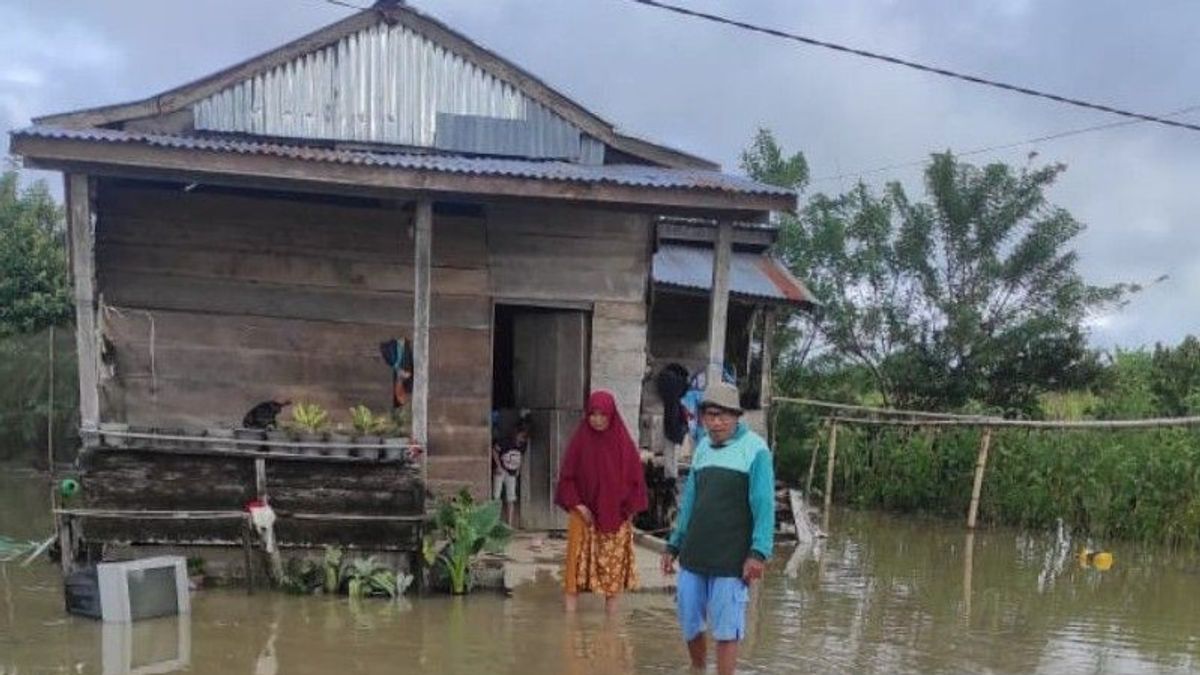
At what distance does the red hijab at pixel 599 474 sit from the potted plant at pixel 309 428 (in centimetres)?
190

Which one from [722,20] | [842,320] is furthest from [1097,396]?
[722,20]

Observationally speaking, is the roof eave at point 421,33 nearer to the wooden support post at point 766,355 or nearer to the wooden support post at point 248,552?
the wooden support post at point 248,552

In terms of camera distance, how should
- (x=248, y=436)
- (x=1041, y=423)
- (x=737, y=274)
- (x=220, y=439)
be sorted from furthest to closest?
(x=737, y=274), (x=1041, y=423), (x=248, y=436), (x=220, y=439)

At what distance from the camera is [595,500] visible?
29.3 ft

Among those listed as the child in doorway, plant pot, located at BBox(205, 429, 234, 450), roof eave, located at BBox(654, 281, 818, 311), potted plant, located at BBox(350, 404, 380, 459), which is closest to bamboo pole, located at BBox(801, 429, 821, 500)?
roof eave, located at BBox(654, 281, 818, 311)

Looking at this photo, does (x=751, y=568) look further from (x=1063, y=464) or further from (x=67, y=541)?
(x=1063, y=464)

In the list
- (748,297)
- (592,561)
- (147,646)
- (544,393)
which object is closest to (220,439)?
(147,646)

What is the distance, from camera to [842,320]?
2200cm

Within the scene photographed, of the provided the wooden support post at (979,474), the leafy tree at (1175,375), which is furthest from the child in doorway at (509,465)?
the leafy tree at (1175,375)

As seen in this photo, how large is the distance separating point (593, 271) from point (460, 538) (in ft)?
10.5

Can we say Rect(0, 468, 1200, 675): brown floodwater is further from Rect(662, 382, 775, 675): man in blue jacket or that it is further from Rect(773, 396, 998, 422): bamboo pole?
Rect(773, 396, 998, 422): bamboo pole

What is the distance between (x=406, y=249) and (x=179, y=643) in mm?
4593

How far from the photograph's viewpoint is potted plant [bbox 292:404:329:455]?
9.42 meters

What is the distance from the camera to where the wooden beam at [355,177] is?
8922mm
